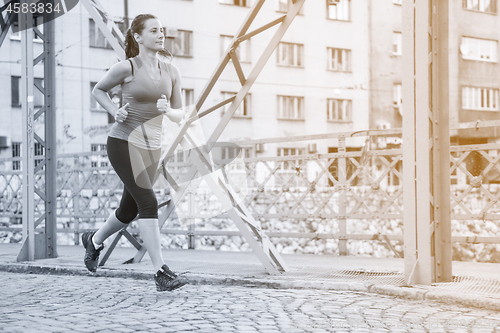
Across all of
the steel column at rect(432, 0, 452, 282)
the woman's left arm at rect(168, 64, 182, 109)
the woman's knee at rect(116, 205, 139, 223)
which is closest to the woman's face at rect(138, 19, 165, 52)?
the woman's left arm at rect(168, 64, 182, 109)

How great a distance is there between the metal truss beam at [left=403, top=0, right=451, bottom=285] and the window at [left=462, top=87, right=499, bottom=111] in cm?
4002

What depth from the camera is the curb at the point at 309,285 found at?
16.2ft

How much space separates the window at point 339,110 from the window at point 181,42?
11.1 metres

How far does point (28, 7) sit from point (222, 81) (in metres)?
34.6

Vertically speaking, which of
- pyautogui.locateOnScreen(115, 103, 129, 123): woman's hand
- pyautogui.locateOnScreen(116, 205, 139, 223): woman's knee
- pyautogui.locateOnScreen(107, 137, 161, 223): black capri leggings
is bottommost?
pyautogui.locateOnScreen(116, 205, 139, 223): woman's knee

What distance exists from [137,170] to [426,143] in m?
2.38

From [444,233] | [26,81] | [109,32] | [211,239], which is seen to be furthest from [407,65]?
[211,239]

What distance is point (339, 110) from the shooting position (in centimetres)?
4716

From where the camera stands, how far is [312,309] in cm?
484

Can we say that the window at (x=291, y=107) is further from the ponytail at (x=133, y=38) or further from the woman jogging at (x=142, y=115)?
the woman jogging at (x=142, y=115)

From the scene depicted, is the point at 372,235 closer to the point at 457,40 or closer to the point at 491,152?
the point at 491,152

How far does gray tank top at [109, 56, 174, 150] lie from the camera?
5.68 meters

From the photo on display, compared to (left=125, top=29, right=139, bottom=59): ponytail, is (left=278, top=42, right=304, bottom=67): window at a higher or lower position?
higher

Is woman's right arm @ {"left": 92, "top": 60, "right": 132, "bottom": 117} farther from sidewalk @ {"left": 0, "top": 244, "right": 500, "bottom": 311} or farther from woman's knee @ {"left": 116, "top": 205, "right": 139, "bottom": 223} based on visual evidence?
sidewalk @ {"left": 0, "top": 244, "right": 500, "bottom": 311}
